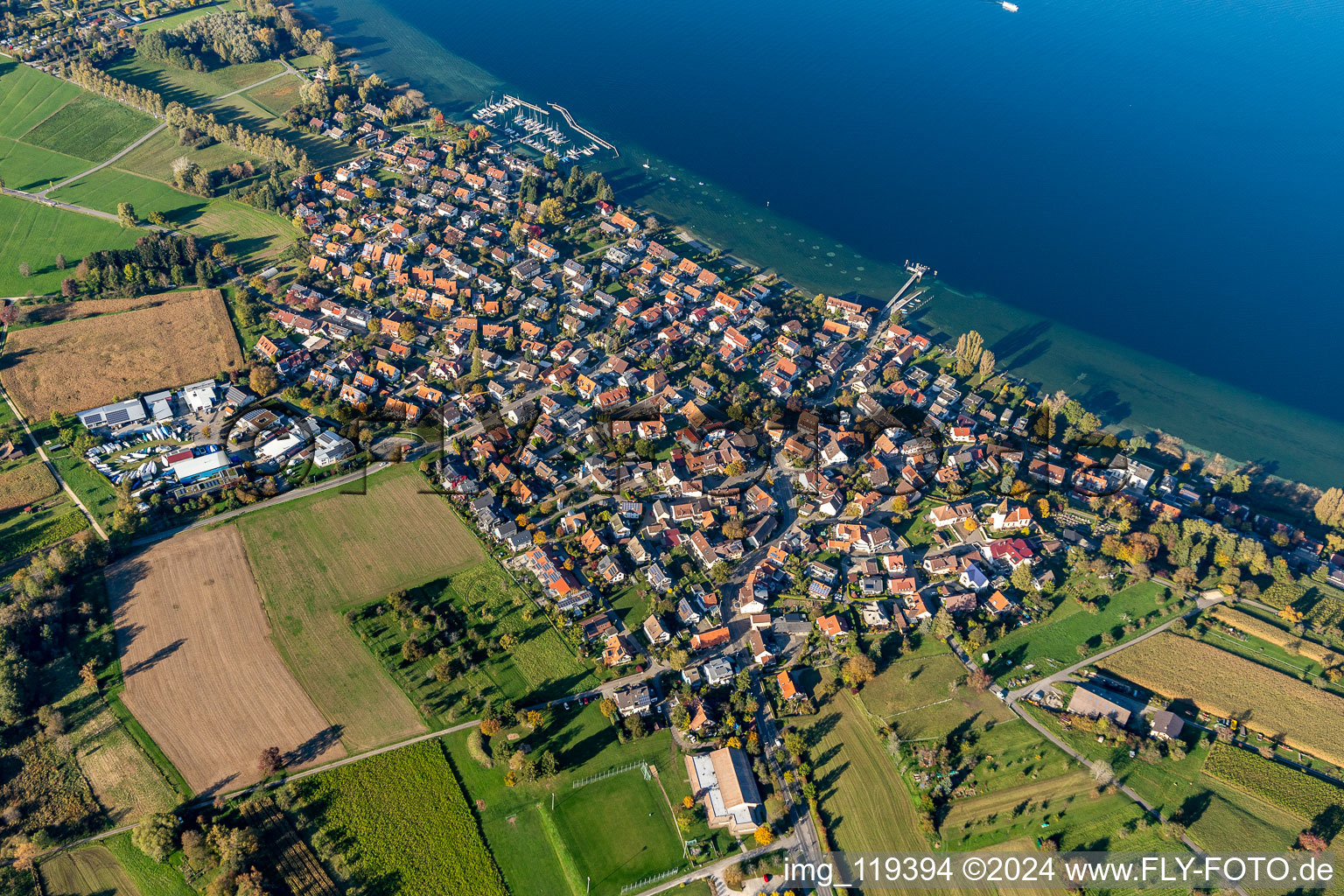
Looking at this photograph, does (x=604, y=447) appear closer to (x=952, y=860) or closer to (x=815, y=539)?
(x=815, y=539)

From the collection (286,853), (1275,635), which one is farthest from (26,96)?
(1275,635)

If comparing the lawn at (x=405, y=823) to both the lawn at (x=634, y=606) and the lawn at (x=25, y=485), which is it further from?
the lawn at (x=25, y=485)

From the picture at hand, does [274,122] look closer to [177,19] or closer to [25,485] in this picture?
[177,19]

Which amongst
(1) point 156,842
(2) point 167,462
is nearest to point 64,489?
(2) point 167,462

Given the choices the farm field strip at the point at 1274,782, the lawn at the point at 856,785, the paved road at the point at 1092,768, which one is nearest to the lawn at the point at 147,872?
the lawn at the point at 856,785

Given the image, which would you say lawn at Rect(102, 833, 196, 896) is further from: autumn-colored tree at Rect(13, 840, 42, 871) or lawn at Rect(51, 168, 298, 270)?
lawn at Rect(51, 168, 298, 270)
